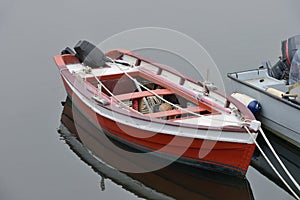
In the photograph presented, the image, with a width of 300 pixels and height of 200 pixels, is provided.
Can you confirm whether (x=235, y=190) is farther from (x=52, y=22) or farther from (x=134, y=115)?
(x=52, y=22)

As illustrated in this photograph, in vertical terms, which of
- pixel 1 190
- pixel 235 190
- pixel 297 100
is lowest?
pixel 1 190

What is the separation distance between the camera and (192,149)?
24.1 ft

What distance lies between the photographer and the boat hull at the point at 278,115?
27.8 feet

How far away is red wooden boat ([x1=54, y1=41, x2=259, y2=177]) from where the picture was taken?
709 cm

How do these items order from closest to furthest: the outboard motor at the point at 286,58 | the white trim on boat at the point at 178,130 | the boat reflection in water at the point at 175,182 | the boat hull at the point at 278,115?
the white trim on boat at the point at 178,130
the boat reflection in water at the point at 175,182
the boat hull at the point at 278,115
the outboard motor at the point at 286,58

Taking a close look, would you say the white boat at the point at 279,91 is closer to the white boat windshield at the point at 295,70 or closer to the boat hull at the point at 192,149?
the white boat windshield at the point at 295,70

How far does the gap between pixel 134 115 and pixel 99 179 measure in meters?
1.38

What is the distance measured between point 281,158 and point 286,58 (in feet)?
8.17

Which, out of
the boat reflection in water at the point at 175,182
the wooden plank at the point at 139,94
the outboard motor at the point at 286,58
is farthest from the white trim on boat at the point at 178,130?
the outboard motor at the point at 286,58

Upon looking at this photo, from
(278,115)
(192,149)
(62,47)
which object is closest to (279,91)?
(278,115)

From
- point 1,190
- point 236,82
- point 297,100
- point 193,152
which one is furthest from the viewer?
point 236,82

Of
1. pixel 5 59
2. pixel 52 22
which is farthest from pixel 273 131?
pixel 52 22

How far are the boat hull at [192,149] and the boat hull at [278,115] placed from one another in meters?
1.83

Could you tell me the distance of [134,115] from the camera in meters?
7.62
